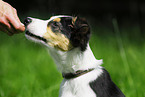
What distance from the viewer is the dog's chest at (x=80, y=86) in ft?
8.62

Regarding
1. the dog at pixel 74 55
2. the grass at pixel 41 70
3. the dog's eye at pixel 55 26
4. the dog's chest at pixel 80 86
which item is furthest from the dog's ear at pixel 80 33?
the grass at pixel 41 70

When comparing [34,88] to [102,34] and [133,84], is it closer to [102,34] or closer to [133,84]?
[133,84]

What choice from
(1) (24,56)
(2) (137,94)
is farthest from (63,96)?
(1) (24,56)

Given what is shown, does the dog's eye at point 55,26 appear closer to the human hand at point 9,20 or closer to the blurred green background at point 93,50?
the blurred green background at point 93,50

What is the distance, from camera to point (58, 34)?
2.86 metres

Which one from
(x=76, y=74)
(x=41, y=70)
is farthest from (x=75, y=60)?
(x=41, y=70)

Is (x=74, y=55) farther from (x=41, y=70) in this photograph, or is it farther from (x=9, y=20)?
(x=41, y=70)

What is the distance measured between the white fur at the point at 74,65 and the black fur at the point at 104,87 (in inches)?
1.7

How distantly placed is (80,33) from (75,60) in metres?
0.33

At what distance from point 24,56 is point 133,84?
290 cm

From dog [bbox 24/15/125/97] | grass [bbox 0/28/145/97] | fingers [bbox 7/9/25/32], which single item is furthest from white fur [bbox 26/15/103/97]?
grass [bbox 0/28/145/97]

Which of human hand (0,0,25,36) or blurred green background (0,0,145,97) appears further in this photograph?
blurred green background (0,0,145,97)

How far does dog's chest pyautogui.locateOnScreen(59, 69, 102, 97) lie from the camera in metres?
2.63

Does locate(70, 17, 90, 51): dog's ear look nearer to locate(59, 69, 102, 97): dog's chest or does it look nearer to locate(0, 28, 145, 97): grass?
locate(59, 69, 102, 97): dog's chest
